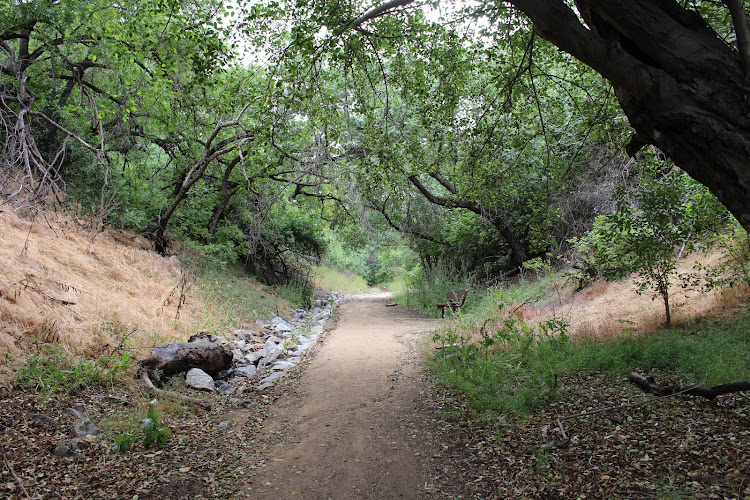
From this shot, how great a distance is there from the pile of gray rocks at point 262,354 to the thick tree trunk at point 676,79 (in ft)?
17.5

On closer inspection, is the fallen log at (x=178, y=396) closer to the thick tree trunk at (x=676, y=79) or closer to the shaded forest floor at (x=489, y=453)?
the shaded forest floor at (x=489, y=453)

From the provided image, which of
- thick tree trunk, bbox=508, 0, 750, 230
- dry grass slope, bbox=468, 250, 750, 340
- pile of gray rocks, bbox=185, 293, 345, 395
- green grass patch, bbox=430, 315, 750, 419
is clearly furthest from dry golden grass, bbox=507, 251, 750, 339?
pile of gray rocks, bbox=185, 293, 345, 395

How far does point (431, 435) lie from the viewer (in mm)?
4270

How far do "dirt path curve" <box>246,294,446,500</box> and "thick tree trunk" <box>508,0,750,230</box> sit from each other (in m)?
2.90

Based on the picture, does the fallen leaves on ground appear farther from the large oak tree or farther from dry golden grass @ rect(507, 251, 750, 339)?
dry golden grass @ rect(507, 251, 750, 339)

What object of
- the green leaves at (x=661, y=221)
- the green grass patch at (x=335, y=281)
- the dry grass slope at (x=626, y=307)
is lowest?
the green grass patch at (x=335, y=281)

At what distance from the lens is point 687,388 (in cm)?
371

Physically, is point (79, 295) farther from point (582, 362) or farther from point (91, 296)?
point (582, 362)

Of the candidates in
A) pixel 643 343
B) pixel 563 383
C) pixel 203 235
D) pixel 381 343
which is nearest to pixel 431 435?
pixel 563 383

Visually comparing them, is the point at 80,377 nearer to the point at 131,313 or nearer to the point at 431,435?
the point at 131,313

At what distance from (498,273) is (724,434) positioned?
40.4 feet

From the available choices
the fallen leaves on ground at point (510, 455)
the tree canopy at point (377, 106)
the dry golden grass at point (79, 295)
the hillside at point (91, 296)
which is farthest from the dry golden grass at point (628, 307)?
the dry golden grass at point (79, 295)

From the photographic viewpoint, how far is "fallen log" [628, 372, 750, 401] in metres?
3.24

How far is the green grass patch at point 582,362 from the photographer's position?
424 centimetres
